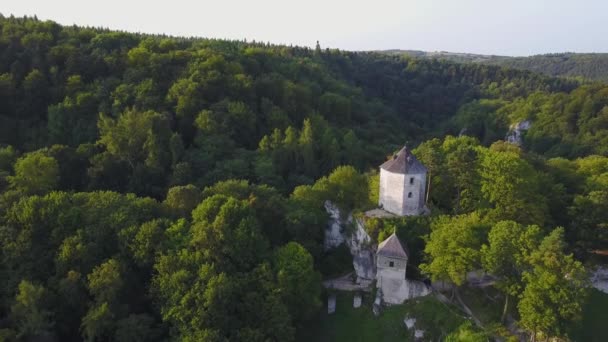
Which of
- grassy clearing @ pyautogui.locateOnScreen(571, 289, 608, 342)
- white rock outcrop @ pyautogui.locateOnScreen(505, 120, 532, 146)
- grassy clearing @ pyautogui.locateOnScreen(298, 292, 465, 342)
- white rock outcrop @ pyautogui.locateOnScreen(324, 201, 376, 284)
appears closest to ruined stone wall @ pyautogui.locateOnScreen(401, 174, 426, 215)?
white rock outcrop @ pyautogui.locateOnScreen(324, 201, 376, 284)

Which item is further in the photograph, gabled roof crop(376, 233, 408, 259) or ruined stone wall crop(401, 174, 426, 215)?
ruined stone wall crop(401, 174, 426, 215)

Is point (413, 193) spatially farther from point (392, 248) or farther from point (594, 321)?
point (594, 321)

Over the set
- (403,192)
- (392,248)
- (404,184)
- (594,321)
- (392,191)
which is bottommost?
(594,321)

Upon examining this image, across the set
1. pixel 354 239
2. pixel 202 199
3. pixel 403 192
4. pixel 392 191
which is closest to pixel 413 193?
pixel 403 192

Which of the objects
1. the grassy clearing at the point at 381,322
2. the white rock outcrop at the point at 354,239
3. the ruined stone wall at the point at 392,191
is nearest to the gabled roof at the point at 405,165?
the ruined stone wall at the point at 392,191

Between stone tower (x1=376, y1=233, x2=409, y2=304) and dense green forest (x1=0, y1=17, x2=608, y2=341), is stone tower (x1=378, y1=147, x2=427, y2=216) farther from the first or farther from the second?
stone tower (x1=376, y1=233, x2=409, y2=304)

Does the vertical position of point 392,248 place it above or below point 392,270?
above

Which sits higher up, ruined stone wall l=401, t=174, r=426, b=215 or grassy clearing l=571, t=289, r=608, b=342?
ruined stone wall l=401, t=174, r=426, b=215
